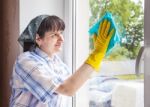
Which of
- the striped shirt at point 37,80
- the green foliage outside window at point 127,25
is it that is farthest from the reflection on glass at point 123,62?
the striped shirt at point 37,80

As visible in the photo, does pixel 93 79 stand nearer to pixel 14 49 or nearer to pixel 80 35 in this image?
pixel 80 35

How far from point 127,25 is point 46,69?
413 mm

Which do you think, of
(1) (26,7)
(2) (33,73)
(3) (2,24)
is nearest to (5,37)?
(3) (2,24)

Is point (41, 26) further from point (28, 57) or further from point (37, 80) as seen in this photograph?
point (37, 80)

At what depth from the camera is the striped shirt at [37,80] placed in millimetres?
1268

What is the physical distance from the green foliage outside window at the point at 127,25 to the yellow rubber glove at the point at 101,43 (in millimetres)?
96

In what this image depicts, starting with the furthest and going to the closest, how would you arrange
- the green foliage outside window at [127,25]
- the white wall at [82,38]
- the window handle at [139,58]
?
the white wall at [82,38] < the green foliage outside window at [127,25] < the window handle at [139,58]

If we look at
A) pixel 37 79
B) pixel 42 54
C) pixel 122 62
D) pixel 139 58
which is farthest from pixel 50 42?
pixel 139 58

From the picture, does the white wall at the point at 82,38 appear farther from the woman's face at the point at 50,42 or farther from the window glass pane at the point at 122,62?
the woman's face at the point at 50,42

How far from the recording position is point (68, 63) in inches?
64.3

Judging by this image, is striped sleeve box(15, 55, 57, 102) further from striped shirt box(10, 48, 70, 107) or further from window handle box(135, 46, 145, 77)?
window handle box(135, 46, 145, 77)

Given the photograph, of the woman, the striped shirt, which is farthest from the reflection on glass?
the striped shirt

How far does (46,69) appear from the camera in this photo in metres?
1.31

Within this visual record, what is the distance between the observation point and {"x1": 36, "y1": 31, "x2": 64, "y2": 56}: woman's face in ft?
4.58
